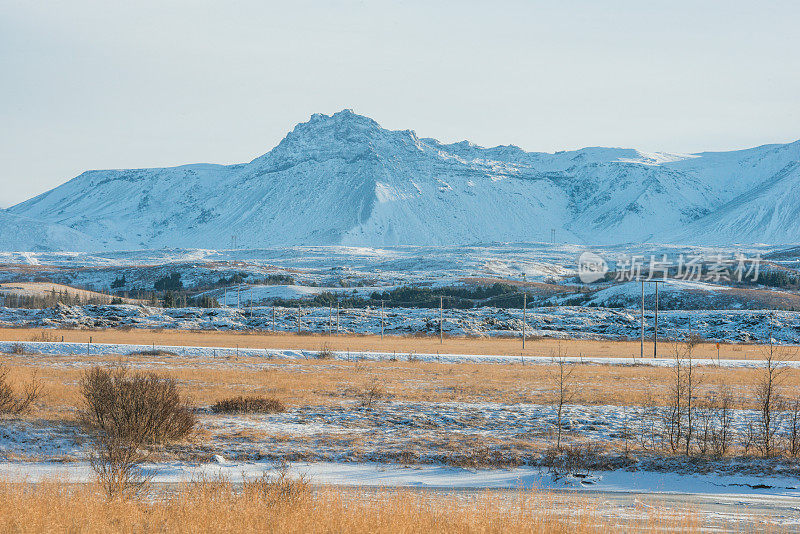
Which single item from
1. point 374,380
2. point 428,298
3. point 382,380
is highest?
point 374,380

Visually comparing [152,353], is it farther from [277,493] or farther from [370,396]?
[277,493]

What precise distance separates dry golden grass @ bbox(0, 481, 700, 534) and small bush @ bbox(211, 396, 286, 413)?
10898 mm

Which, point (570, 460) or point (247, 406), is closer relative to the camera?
point (570, 460)

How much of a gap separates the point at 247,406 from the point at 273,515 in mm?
13339

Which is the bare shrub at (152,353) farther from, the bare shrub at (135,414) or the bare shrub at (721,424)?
the bare shrub at (721,424)

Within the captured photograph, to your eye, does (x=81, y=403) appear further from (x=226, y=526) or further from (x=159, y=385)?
(x=226, y=526)

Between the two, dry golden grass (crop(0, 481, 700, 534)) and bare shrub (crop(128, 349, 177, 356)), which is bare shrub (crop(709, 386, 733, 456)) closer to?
dry golden grass (crop(0, 481, 700, 534))

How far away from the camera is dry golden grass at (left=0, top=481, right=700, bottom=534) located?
1009 centimetres

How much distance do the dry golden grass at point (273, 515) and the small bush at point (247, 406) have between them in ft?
35.8

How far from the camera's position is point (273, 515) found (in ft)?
34.5

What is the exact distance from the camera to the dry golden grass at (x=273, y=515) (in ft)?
A: 33.1

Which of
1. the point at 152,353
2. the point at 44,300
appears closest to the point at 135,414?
the point at 152,353

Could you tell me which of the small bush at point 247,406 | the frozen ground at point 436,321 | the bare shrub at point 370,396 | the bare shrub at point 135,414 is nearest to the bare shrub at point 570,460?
the bare shrub at point 370,396

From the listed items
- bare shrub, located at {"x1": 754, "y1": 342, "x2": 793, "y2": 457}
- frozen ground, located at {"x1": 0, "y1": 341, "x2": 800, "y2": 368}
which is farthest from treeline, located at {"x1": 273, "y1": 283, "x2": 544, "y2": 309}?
bare shrub, located at {"x1": 754, "y1": 342, "x2": 793, "y2": 457}
